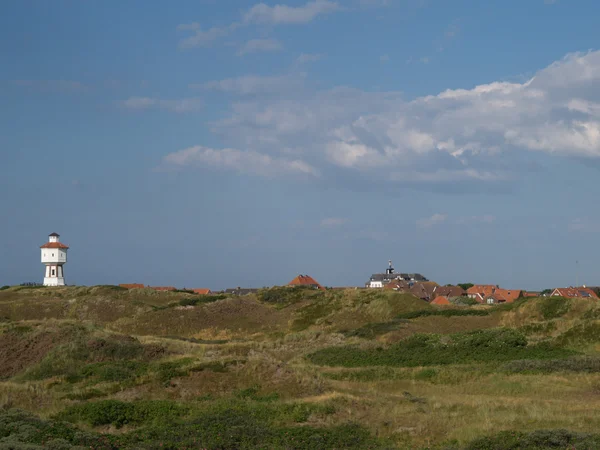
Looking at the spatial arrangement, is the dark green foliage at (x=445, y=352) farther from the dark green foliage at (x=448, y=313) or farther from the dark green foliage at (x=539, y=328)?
the dark green foliage at (x=448, y=313)

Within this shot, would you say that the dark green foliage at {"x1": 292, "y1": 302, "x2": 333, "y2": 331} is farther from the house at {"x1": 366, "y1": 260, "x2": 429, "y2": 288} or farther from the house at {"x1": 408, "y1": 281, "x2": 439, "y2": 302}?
the house at {"x1": 366, "y1": 260, "x2": 429, "y2": 288}

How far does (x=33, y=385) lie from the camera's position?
29531 millimetres

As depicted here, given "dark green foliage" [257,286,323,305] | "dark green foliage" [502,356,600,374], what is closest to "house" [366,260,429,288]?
"dark green foliage" [257,286,323,305]

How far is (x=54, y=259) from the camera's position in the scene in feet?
323

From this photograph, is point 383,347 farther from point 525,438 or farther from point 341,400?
point 525,438

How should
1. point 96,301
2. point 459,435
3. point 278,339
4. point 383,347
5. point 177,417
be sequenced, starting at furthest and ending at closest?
point 96,301 < point 278,339 < point 383,347 < point 177,417 < point 459,435

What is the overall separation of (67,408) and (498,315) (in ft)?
139

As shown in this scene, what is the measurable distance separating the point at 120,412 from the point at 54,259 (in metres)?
81.6

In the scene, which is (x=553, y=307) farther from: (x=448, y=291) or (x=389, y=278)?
(x=389, y=278)

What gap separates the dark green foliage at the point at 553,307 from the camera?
55.6 meters

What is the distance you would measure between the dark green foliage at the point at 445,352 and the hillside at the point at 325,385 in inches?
5.4

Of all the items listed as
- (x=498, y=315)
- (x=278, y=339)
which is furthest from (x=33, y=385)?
(x=498, y=315)

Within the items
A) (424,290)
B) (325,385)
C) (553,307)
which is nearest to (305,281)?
(424,290)

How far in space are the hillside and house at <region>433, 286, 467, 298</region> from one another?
208 ft
